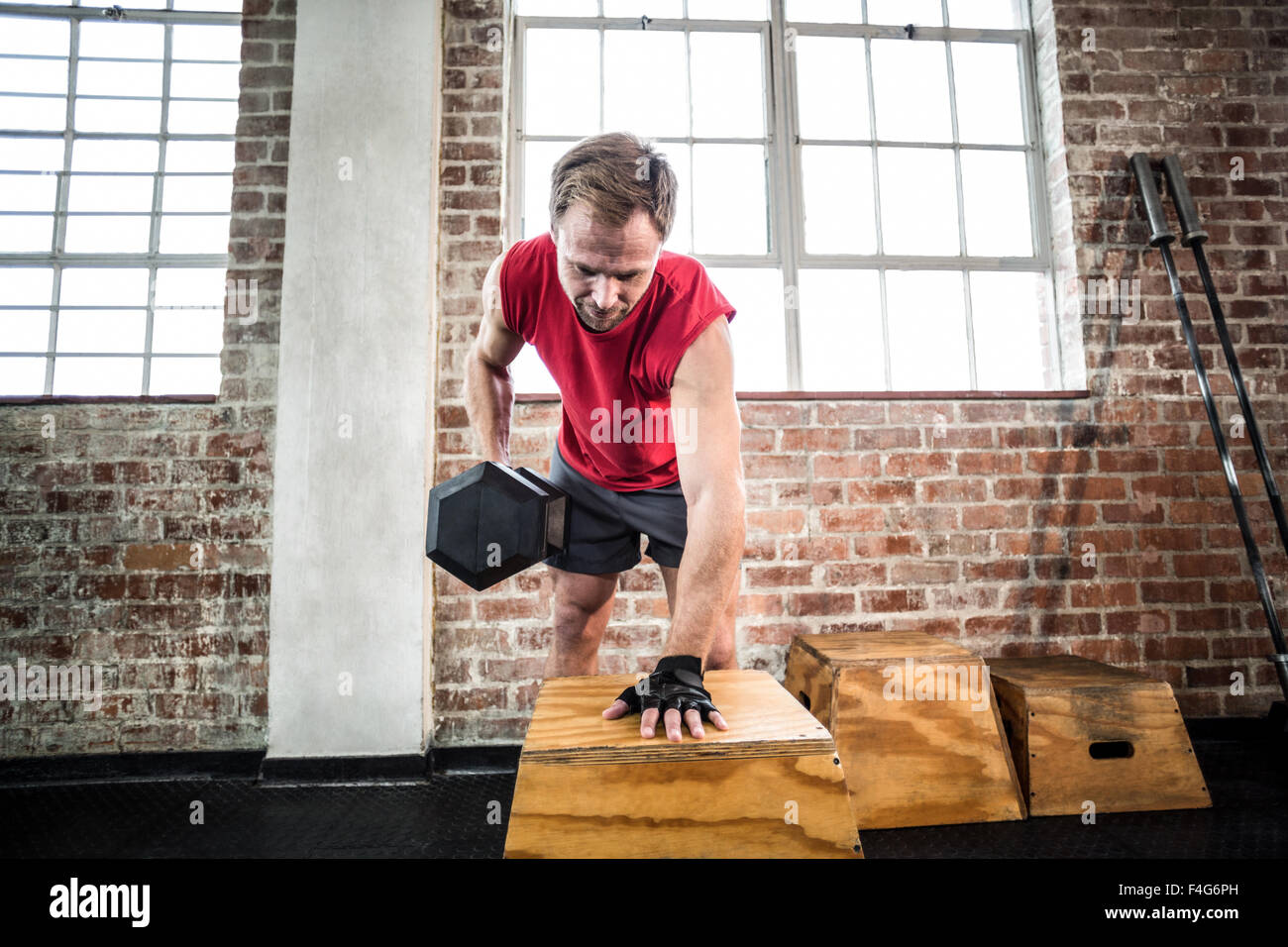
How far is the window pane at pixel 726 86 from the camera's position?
281cm

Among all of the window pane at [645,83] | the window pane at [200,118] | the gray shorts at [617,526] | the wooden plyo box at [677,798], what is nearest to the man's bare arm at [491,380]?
the gray shorts at [617,526]

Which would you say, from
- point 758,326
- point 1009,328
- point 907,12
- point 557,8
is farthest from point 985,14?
point 557,8

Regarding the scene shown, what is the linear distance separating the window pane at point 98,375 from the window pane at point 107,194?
1.96 ft

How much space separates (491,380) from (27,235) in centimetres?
224

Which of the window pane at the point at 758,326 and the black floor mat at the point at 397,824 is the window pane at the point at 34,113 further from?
the window pane at the point at 758,326

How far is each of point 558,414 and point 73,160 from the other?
85.9 inches

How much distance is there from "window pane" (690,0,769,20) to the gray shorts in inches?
88.7

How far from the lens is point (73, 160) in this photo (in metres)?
2.67

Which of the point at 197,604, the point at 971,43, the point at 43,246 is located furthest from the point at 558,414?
the point at 971,43

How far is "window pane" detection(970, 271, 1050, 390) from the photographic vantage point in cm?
281

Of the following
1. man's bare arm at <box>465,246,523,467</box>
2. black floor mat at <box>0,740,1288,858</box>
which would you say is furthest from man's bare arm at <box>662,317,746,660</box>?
black floor mat at <box>0,740,1288,858</box>

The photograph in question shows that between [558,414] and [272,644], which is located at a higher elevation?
[558,414]
